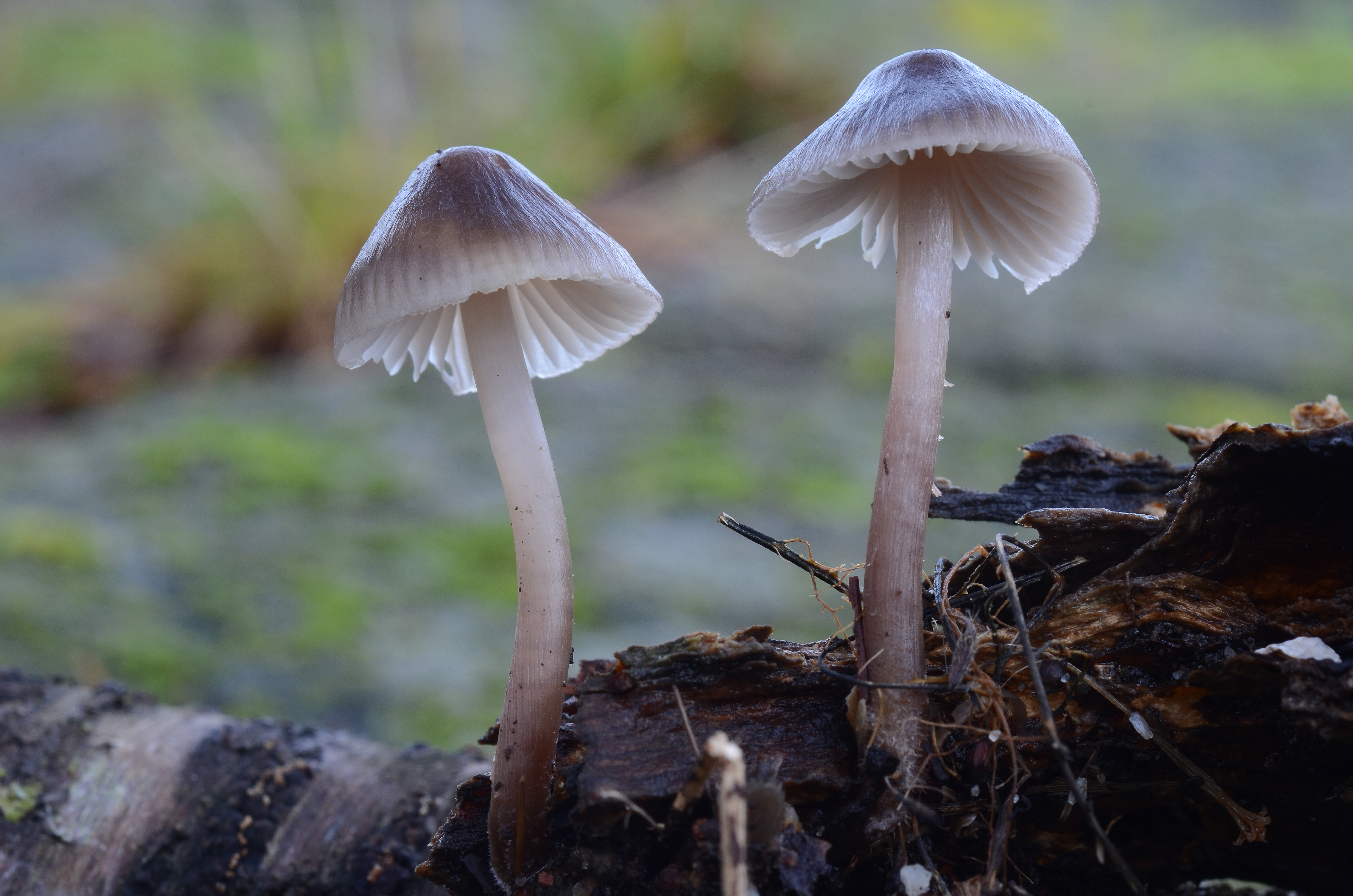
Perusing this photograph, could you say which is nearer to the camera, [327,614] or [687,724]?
[687,724]

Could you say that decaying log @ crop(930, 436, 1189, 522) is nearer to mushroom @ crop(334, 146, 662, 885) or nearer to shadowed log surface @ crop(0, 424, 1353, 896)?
shadowed log surface @ crop(0, 424, 1353, 896)

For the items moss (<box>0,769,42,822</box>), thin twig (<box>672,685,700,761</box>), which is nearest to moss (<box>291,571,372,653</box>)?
moss (<box>0,769,42,822</box>)

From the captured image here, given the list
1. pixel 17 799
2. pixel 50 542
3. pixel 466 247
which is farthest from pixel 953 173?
pixel 50 542

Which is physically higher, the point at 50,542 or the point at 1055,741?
the point at 50,542

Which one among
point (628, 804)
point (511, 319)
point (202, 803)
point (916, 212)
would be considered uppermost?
point (916, 212)

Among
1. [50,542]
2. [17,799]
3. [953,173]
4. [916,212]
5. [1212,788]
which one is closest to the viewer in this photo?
[1212,788]

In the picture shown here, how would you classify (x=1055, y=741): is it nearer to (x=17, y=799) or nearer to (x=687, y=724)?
(x=687, y=724)

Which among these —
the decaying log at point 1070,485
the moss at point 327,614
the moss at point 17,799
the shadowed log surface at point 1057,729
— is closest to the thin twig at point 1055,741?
the shadowed log surface at point 1057,729
